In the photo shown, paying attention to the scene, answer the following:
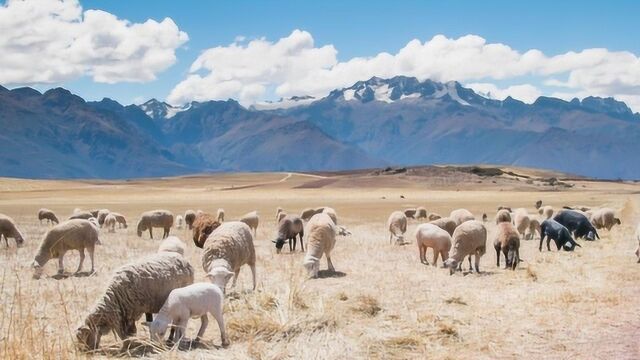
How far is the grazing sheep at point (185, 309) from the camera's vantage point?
1075 cm

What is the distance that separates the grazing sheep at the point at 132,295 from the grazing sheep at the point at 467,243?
10.3m

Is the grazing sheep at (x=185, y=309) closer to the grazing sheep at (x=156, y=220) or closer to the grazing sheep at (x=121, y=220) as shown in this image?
the grazing sheep at (x=156, y=220)

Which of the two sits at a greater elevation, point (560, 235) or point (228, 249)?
point (228, 249)

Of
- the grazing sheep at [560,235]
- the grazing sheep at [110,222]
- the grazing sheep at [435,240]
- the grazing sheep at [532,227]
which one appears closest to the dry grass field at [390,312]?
the grazing sheep at [435,240]

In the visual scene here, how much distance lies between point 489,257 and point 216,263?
44.1 feet

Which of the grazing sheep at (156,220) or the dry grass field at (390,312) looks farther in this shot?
the grazing sheep at (156,220)

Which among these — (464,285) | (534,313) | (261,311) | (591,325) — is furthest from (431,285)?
(261,311)

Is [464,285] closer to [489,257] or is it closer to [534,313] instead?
[534,313]

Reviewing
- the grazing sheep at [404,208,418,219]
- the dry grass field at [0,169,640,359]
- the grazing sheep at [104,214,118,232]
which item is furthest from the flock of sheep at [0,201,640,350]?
the grazing sheep at [404,208,418,219]

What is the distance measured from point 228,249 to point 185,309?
4.96 meters

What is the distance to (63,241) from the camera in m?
19.8

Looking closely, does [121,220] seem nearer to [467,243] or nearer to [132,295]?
[467,243]

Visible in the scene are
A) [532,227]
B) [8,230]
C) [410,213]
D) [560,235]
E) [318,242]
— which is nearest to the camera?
Answer: [318,242]

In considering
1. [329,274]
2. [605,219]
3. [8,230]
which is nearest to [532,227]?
[605,219]
